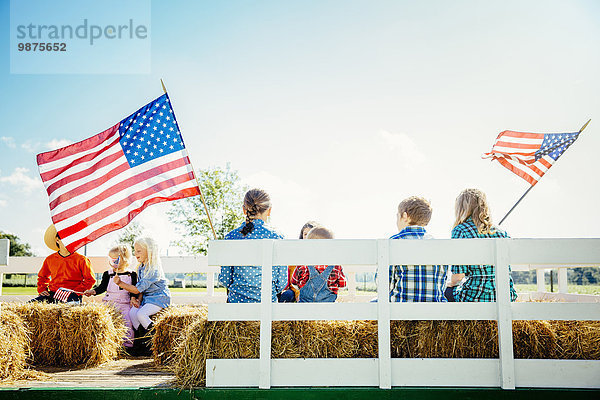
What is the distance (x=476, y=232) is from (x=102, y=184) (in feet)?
12.2

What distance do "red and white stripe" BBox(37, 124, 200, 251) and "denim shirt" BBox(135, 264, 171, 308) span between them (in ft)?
5.67

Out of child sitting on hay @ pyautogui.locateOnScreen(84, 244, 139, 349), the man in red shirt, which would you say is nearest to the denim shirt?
child sitting on hay @ pyautogui.locateOnScreen(84, 244, 139, 349)

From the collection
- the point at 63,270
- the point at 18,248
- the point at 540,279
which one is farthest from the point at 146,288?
the point at 18,248

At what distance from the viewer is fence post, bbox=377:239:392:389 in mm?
3441

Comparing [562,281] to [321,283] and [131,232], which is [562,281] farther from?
[131,232]

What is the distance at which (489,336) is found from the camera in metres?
3.74

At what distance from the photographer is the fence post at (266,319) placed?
3.45 meters

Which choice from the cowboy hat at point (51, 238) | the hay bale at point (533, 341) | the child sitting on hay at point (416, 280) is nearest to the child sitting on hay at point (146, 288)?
the cowboy hat at point (51, 238)

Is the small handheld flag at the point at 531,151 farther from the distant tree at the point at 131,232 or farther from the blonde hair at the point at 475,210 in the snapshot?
the distant tree at the point at 131,232

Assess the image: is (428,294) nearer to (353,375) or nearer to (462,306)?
(462,306)

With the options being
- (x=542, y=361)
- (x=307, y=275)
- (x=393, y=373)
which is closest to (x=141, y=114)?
(x=307, y=275)

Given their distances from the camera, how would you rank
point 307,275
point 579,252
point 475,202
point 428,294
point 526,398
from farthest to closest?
point 307,275
point 475,202
point 428,294
point 579,252
point 526,398

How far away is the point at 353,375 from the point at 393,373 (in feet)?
0.91

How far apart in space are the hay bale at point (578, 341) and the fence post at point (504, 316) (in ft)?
2.06
